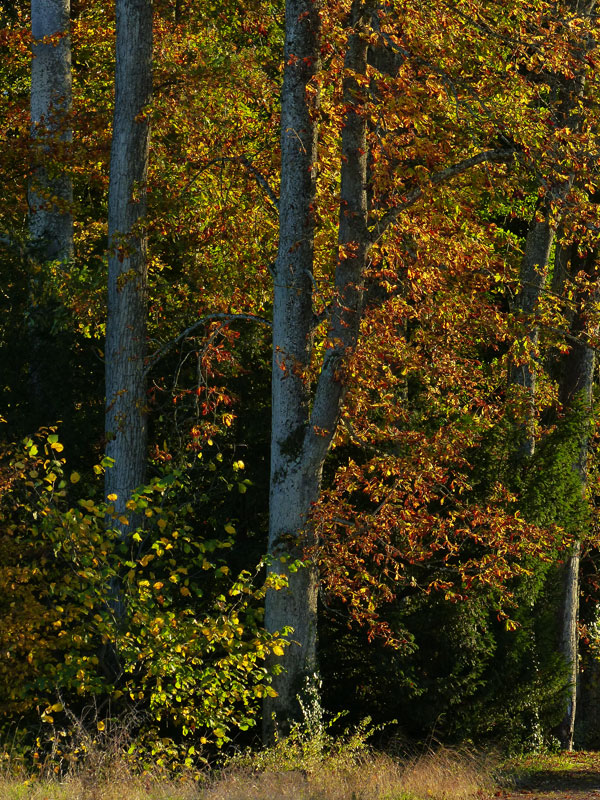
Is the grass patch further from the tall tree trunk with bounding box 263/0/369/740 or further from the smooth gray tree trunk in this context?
the smooth gray tree trunk

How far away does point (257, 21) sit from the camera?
637 inches

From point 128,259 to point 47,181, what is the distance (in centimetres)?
275

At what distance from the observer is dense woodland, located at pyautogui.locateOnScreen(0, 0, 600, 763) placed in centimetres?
1178

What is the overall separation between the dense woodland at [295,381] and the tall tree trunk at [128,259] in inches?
1.5

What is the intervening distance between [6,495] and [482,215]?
1177 centimetres

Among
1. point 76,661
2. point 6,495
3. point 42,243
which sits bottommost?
point 76,661

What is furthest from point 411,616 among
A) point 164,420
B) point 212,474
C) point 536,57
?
point 536,57

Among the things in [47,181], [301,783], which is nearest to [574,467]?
[47,181]

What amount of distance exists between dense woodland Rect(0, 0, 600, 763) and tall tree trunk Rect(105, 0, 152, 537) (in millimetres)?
38

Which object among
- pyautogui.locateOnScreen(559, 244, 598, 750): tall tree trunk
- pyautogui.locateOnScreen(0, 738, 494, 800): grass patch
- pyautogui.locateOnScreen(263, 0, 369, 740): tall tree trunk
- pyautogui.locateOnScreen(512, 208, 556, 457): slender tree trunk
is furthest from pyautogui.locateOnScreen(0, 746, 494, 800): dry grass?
pyautogui.locateOnScreen(559, 244, 598, 750): tall tree trunk

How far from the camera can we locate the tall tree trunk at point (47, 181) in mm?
15047

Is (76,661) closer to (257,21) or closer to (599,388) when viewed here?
(257,21)

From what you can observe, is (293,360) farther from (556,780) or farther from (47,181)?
(556,780)

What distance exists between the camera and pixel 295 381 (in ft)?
43.3
